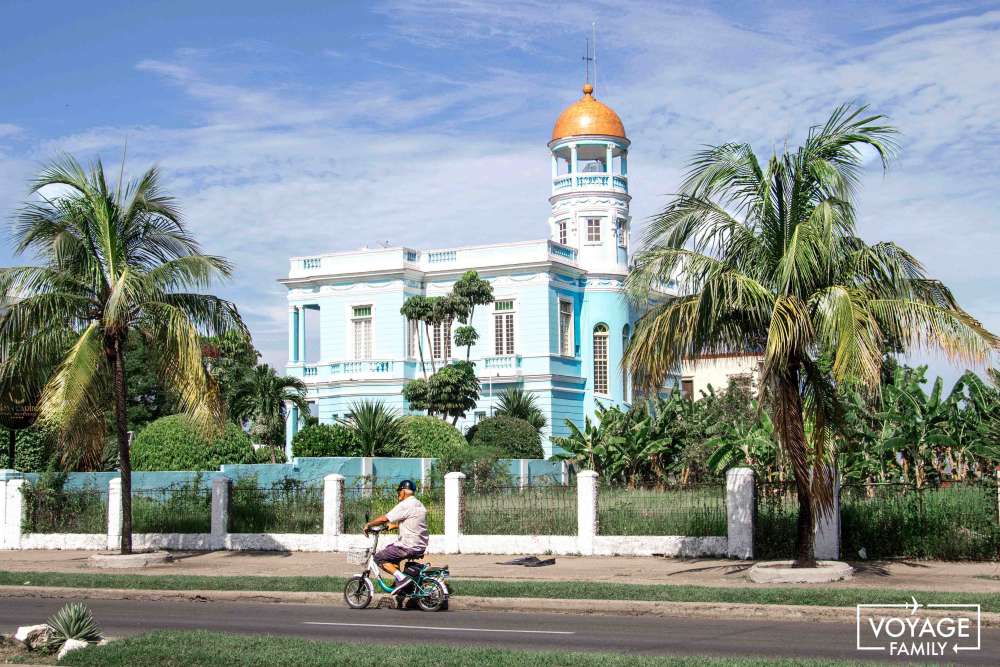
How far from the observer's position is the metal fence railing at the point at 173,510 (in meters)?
25.1

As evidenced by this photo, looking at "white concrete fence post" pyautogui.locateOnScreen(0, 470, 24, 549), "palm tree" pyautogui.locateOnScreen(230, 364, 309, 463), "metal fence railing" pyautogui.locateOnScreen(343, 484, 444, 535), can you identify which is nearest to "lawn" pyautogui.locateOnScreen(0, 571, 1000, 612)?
"metal fence railing" pyautogui.locateOnScreen(343, 484, 444, 535)

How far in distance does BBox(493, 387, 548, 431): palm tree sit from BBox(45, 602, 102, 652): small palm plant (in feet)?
114

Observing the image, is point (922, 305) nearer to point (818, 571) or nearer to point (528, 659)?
point (818, 571)

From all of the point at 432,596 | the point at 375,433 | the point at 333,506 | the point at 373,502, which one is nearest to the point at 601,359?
the point at 375,433

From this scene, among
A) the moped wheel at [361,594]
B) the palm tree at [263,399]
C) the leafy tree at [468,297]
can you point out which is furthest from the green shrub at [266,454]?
the moped wheel at [361,594]

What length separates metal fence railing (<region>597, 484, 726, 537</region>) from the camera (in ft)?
66.2

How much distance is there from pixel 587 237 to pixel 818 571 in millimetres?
35646

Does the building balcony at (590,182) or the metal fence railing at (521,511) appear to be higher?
the building balcony at (590,182)

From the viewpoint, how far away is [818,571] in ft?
52.5

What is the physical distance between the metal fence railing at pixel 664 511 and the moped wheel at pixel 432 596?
22.6 feet

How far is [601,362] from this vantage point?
5041 cm

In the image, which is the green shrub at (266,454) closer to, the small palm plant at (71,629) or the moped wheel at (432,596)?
the moped wheel at (432,596)

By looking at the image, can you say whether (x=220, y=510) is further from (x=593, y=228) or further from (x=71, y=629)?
(x=593, y=228)

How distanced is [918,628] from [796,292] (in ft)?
17.1
